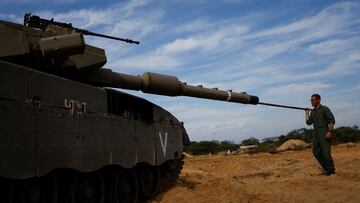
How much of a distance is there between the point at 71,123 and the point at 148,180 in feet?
12.7

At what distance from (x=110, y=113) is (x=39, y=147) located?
2.48 m

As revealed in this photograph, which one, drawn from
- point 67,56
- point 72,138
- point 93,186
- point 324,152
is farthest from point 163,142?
point 72,138

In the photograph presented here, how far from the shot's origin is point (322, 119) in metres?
12.8

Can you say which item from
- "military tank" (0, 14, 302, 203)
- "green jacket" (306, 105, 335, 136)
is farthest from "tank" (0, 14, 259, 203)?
"green jacket" (306, 105, 335, 136)

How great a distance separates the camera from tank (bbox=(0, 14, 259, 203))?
670 cm

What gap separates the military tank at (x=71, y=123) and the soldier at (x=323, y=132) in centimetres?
332

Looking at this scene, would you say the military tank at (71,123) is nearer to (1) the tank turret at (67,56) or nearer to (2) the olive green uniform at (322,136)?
(1) the tank turret at (67,56)

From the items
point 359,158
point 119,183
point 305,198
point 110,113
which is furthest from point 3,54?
point 359,158

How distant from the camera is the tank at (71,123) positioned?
22.0ft

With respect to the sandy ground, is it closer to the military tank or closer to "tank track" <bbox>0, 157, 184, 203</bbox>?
"tank track" <bbox>0, 157, 184, 203</bbox>

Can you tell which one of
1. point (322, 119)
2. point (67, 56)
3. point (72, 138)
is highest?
point (67, 56)

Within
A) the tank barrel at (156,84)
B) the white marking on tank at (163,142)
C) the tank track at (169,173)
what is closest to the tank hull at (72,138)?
the white marking on tank at (163,142)

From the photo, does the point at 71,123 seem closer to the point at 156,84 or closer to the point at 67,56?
the point at 67,56

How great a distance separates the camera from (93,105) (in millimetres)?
8617
